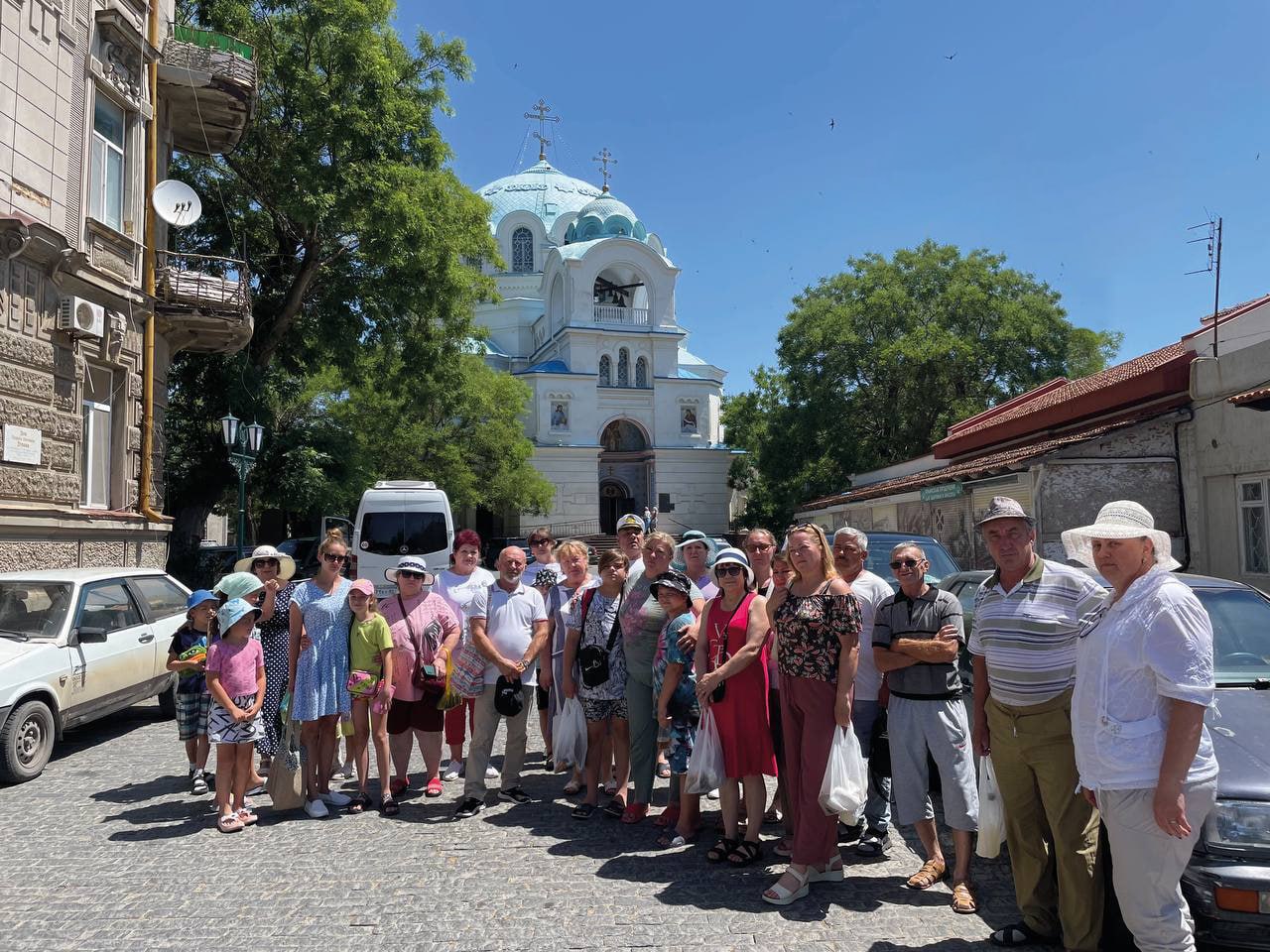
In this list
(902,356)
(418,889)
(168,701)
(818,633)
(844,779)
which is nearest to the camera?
(844,779)

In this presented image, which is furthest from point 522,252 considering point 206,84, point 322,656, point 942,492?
point 322,656

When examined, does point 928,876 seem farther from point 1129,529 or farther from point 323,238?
point 323,238

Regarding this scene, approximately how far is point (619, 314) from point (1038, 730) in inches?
1721

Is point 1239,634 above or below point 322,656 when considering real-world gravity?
above

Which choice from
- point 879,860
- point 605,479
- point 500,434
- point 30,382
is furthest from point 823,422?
point 879,860

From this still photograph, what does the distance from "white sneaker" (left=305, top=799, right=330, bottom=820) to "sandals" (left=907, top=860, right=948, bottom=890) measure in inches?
150

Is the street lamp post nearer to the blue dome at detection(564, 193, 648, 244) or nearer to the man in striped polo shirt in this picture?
the man in striped polo shirt

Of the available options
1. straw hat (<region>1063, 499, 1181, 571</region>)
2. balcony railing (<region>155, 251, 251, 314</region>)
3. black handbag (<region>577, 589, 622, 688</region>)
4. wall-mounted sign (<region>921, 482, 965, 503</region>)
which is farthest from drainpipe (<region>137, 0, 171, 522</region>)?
wall-mounted sign (<region>921, 482, 965, 503</region>)

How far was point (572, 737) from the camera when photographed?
6.20 m

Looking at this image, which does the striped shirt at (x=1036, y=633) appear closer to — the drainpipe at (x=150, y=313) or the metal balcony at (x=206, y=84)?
the drainpipe at (x=150, y=313)

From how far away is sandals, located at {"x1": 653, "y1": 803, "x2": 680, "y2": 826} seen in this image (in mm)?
5672

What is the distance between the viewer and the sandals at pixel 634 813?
19.1ft

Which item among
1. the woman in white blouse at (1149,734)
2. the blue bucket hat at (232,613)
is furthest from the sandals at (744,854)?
the blue bucket hat at (232,613)

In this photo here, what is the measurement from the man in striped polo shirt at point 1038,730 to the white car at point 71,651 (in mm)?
7010
